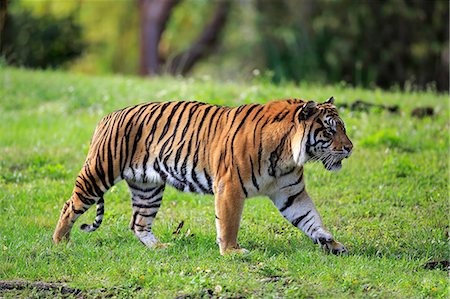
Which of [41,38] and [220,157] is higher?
[220,157]

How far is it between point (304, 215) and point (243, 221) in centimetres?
145

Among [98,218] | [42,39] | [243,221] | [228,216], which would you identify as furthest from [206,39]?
[228,216]

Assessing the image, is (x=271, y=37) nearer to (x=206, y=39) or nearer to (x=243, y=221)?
(x=206, y=39)

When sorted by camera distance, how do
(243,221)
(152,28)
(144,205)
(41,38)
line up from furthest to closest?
(152,28) → (41,38) → (243,221) → (144,205)

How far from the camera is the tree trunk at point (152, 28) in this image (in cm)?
2870

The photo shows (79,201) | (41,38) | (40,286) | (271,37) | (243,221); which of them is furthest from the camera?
(271,37)

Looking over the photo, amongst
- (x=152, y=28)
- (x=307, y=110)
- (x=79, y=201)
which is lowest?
(x=79, y=201)

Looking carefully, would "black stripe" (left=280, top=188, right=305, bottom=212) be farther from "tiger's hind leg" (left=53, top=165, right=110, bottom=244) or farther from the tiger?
"tiger's hind leg" (left=53, top=165, right=110, bottom=244)

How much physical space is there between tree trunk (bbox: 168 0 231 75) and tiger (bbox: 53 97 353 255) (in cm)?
2133

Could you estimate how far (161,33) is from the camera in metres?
29.3

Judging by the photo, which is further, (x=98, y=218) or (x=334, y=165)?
(x=98, y=218)

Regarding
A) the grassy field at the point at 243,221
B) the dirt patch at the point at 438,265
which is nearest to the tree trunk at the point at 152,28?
the grassy field at the point at 243,221

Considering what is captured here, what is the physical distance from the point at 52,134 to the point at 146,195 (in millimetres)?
4935

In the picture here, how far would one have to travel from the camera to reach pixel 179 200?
10.1 meters
